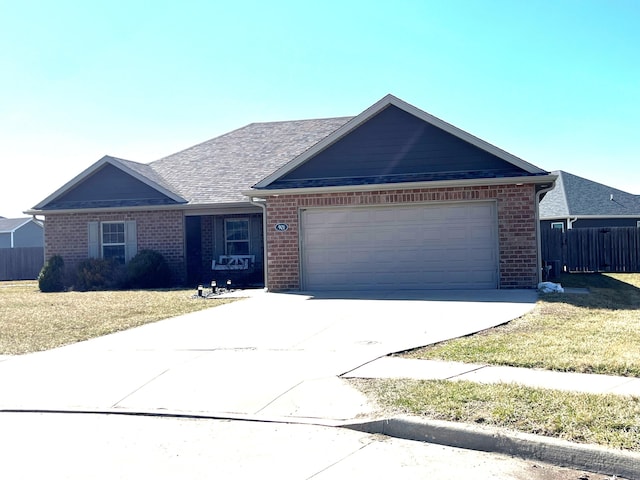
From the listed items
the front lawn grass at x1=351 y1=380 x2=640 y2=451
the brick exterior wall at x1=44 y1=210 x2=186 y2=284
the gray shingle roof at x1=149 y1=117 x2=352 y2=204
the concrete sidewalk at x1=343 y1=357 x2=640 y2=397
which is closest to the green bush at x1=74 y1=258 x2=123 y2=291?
the brick exterior wall at x1=44 y1=210 x2=186 y2=284

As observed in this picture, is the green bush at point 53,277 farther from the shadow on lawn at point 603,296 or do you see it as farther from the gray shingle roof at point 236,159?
the shadow on lawn at point 603,296

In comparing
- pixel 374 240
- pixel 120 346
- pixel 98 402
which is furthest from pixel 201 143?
pixel 98 402

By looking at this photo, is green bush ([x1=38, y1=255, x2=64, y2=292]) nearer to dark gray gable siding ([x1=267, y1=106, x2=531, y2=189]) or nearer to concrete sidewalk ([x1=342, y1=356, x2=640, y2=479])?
dark gray gable siding ([x1=267, y1=106, x2=531, y2=189])

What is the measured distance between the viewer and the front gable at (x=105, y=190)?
72.1 ft

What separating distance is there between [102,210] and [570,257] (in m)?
18.1

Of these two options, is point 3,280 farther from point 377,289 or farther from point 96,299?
point 377,289

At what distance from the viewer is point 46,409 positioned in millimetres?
7055

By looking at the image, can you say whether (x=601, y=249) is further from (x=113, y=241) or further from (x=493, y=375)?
(x=493, y=375)

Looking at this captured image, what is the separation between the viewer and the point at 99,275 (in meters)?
21.1

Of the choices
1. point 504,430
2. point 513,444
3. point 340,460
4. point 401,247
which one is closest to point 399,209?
point 401,247

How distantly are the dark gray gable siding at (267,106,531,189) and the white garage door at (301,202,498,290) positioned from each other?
854mm

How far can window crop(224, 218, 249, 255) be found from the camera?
73.5ft

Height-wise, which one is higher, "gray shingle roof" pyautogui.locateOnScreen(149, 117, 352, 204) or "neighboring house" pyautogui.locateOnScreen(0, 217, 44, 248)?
"gray shingle roof" pyautogui.locateOnScreen(149, 117, 352, 204)

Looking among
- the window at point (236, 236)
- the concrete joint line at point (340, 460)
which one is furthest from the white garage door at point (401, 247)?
the concrete joint line at point (340, 460)
